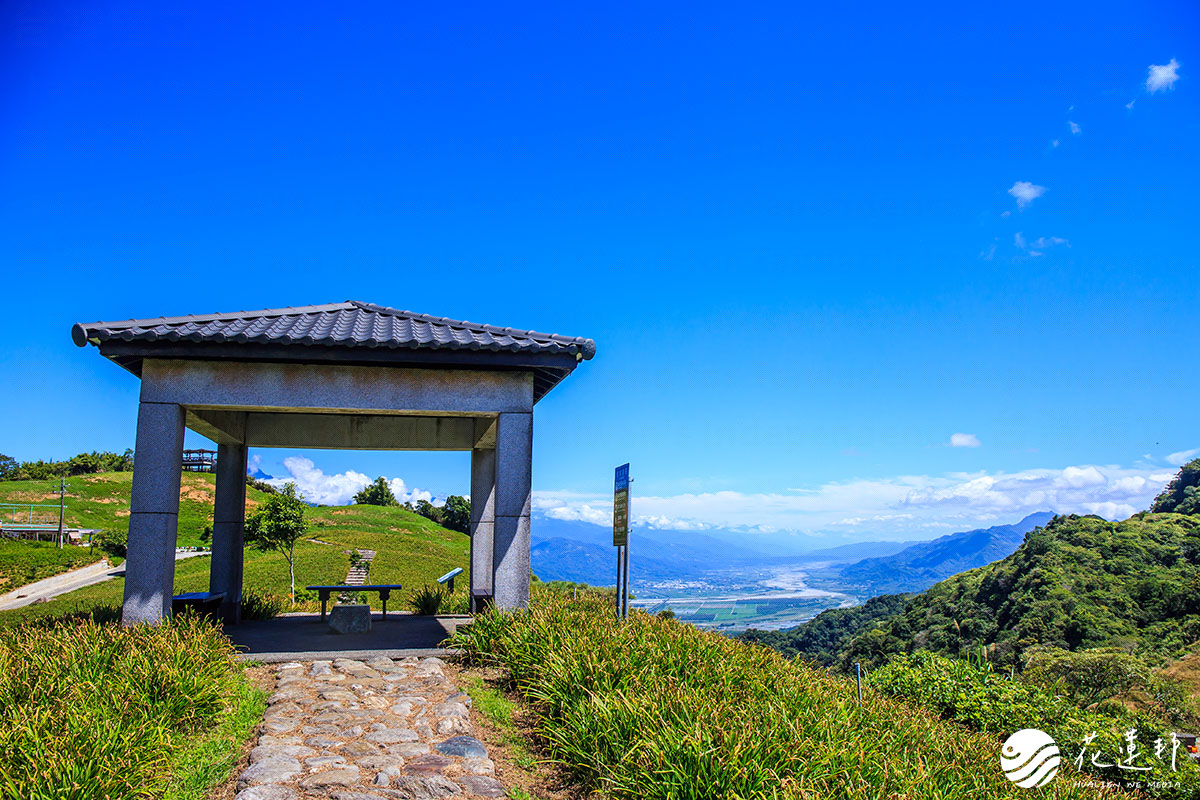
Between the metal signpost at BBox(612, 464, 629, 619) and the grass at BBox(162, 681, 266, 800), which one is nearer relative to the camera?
the grass at BBox(162, 681, 266, 800)

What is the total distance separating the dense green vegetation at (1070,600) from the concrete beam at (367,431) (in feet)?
86.5

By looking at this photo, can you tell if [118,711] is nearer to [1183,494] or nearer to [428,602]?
[428,602]

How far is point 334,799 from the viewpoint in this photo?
4.61 meters

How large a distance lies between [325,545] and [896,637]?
29.5 metres

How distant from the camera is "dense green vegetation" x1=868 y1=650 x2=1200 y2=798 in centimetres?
757

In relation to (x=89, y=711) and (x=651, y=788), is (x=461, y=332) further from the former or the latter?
(x=651, y=788)

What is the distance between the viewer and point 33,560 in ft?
103

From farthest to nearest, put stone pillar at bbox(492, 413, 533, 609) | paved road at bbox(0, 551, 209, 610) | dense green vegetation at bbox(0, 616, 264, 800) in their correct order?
paved road at bbox(0, 551, 209, 610) < stone pillar at bbox(492, 413, 533, 609) < dense green vegetation at bbox(0, 616, 264, 800)

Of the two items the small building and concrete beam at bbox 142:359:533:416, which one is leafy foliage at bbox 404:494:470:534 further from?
concrete beam at bbox 142:359:533:416

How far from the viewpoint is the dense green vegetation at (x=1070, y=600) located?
3366cm

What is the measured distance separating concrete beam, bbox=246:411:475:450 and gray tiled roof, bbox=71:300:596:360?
2906 mm

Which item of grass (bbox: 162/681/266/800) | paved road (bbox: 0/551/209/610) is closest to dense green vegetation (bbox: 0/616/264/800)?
grass (bbox: 162/681/266/800)

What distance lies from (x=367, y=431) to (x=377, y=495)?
177ft

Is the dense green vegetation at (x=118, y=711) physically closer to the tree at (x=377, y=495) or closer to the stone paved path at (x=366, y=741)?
the stone paved path at (x=366, y=741)
